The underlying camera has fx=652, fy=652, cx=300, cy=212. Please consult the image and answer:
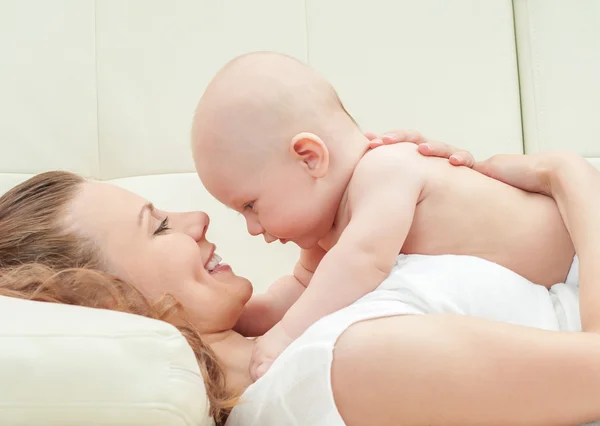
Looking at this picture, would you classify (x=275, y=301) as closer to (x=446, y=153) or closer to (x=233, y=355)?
(x=233, y=355)

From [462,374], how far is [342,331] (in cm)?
14

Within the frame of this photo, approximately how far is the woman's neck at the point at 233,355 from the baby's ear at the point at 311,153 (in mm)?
282

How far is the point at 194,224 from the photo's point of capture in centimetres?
106

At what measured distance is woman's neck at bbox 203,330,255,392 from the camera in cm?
91

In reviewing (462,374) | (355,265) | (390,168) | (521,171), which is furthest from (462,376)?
(521,171)

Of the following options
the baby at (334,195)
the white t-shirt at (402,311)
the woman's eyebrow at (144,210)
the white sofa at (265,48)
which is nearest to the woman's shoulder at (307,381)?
the white t-shirt at (402,311)

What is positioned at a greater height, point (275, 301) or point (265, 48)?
point (265, 48)

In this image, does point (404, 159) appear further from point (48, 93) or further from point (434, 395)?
point (48, 93)

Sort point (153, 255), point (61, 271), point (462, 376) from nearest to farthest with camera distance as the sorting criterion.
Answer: point (462, 376) → point (61, 271) → point (153, 255)

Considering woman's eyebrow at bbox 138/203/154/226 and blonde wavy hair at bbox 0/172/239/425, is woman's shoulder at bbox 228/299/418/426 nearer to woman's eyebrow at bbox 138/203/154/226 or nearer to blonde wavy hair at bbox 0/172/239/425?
blonde wavy hair at bbox 0/172/239/425

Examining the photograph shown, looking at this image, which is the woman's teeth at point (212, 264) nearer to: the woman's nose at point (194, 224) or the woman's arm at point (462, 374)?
the woman's nose at point (194, 224)

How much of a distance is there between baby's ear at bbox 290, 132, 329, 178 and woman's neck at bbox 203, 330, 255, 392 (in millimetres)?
282

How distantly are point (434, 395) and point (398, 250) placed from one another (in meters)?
0.27

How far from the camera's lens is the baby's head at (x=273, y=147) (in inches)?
39.2
